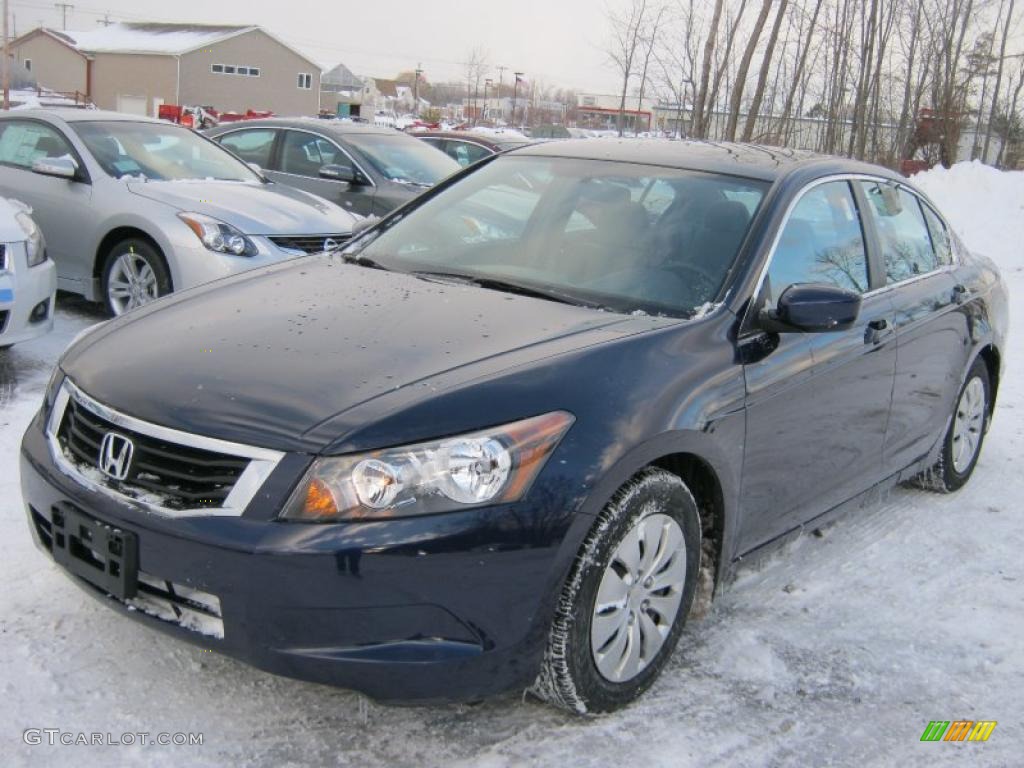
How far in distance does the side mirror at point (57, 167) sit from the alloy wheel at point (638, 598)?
5.63 meters

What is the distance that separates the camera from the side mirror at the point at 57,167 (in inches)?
282

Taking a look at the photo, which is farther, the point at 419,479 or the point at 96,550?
the point at 96,550

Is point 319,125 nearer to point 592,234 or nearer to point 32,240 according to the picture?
point 32,240

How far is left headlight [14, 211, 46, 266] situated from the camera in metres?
5.70

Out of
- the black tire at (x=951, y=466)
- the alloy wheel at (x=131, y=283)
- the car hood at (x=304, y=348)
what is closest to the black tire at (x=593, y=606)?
the car hood at (x=304, y=348)

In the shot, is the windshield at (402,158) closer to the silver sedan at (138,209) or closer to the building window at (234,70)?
the silver sedan at (138,209)

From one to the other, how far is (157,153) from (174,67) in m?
54.8

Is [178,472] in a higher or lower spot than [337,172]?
lower

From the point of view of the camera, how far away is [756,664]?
11.1 feet

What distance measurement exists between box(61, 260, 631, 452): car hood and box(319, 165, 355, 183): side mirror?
5.67m

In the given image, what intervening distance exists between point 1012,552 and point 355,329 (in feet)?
9.95

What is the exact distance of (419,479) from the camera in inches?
100

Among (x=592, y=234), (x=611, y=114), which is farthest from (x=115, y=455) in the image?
(x=611, y=114)

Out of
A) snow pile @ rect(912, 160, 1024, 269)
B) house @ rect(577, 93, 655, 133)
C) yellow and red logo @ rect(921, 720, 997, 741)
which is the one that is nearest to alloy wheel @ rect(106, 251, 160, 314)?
yellow and red logo @ rect(921, 720, 997, 741)
